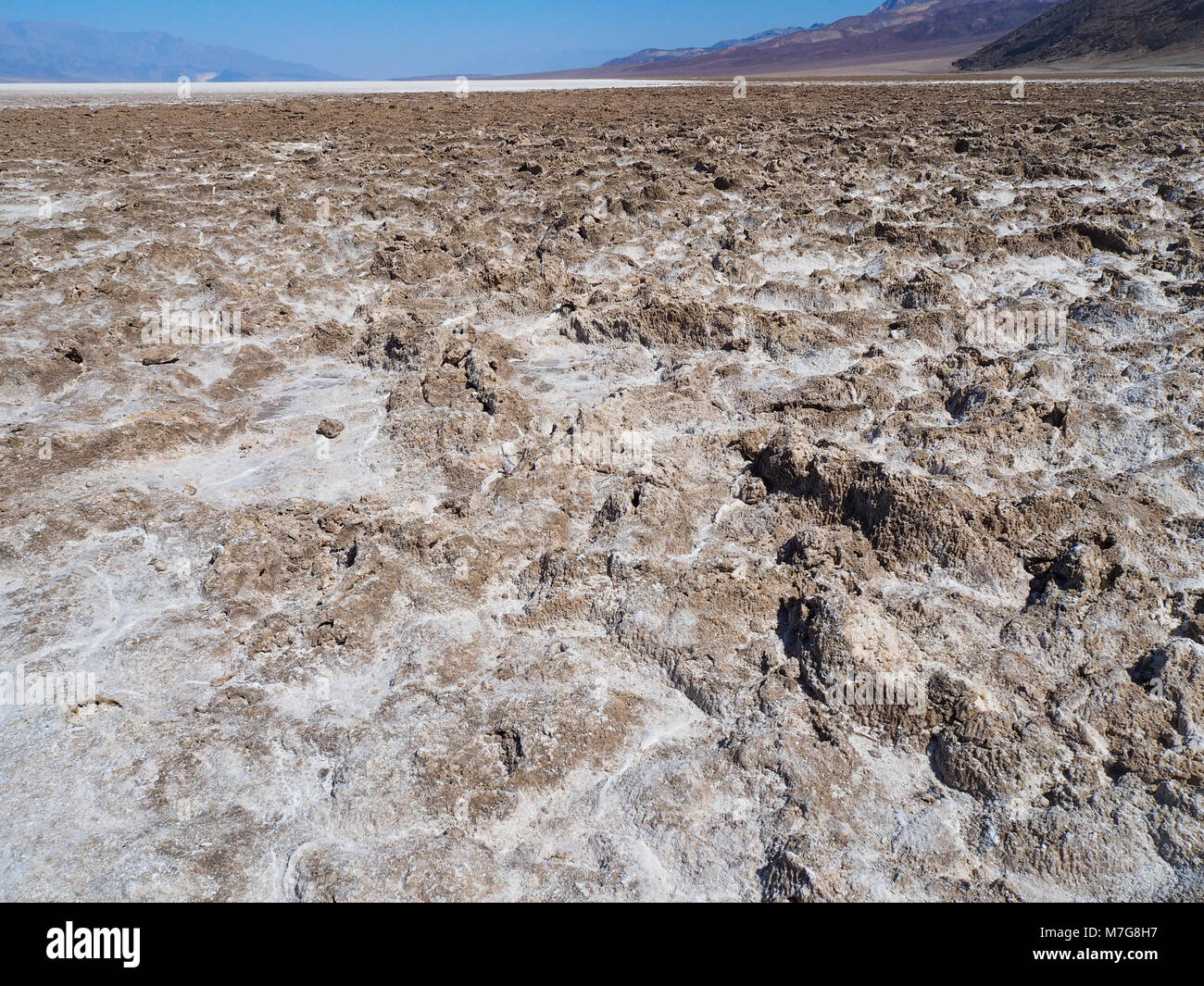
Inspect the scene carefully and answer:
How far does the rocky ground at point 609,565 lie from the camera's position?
2203 mm

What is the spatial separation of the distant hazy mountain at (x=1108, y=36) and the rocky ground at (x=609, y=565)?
4969 centimetres

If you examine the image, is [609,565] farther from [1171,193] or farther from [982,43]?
[982,43]

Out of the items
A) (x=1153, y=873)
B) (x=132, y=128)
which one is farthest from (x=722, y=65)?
(x=1153, y=873)

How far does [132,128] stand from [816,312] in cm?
1513

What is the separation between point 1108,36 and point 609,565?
64.4 meters

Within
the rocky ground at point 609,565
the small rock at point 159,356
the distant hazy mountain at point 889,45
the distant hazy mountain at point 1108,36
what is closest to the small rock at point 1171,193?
the rocky ground at point 609,565

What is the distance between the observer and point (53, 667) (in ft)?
9.24

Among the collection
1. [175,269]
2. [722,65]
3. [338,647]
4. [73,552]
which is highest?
[722,65]

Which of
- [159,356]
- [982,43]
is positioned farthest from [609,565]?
[982,43]

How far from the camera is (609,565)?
3.17 meters

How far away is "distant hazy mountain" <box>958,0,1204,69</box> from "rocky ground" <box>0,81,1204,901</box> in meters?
49.7

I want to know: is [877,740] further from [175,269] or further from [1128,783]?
[175,269]

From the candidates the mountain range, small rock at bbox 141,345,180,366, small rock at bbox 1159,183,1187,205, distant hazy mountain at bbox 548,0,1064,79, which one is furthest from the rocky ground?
distant hazy mountain at bbox 548,0,1064,79

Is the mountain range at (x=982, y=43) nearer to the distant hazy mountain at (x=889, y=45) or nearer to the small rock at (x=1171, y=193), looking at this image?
the distant hazy mountain at (x=889, y=45)
